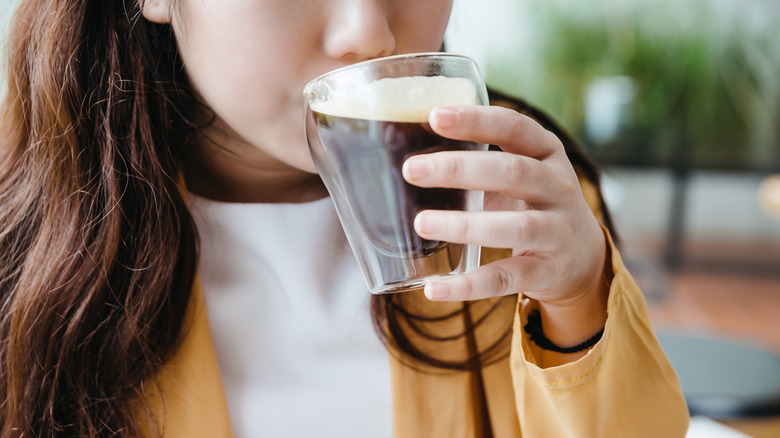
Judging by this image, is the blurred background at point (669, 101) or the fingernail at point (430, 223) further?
the blurred background at point (669, 101)

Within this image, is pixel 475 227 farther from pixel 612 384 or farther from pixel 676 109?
pixel 676 109

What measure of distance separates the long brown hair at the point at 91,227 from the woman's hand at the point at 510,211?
29 centimetres

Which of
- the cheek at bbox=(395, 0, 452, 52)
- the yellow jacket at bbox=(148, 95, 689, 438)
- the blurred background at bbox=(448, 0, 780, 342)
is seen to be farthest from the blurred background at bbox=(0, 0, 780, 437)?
the cheek at bbox=(395, 0, 452, 52)

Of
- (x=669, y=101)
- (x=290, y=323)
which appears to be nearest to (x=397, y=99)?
(x=290, y=323)

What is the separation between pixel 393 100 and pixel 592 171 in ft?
1.45

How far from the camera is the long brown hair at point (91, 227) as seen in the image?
72 cm

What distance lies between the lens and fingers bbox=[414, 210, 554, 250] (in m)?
0.47

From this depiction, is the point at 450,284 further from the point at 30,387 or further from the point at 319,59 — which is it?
the point at 30,387

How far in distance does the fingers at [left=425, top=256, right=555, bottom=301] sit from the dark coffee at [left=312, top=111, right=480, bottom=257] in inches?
1.9

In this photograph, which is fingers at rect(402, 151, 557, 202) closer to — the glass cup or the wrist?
the glass cup

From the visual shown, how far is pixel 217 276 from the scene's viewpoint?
2.67 ft

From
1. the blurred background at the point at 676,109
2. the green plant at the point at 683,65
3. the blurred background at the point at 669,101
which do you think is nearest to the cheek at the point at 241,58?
the blurred background at the point at 669,101

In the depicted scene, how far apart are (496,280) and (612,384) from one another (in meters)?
0.23

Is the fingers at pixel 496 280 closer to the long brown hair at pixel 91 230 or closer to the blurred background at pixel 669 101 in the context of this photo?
the long brown hair at pixel 91 230
